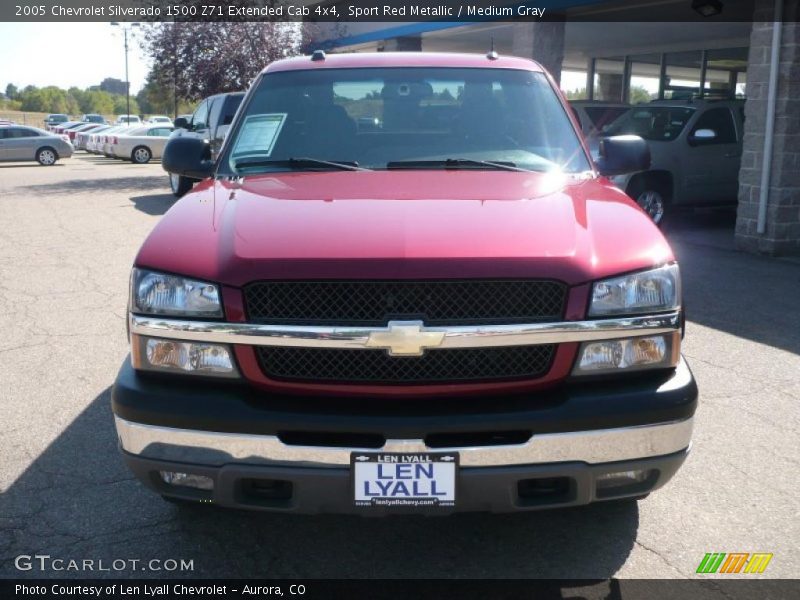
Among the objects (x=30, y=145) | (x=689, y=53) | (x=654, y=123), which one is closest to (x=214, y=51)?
(x=30, y=145)

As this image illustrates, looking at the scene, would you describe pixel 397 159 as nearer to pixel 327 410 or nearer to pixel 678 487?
pixel 327 410

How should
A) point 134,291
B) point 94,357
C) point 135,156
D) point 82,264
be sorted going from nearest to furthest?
point 134,291, point 94,357, point 82,264, point 135,156

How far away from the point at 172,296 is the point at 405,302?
785 millimetres

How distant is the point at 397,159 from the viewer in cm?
400

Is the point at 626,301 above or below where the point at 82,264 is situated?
above

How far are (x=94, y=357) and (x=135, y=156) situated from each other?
27248 mm

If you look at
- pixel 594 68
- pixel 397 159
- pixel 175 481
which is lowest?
pixel 175 481

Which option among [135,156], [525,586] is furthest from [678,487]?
[135,156]

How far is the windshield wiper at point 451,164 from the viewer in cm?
393

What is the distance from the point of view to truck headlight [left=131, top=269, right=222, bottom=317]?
2850 mm

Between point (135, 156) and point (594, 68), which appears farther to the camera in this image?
point (135, 156)

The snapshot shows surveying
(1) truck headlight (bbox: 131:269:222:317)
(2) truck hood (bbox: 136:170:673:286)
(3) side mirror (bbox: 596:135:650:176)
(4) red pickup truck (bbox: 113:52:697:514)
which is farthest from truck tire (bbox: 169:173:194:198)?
(4) red pickup truck (bbox: 113:52:697:514)

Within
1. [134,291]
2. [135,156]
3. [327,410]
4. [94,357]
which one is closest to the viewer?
[327,410]

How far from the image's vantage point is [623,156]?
4520 mm
